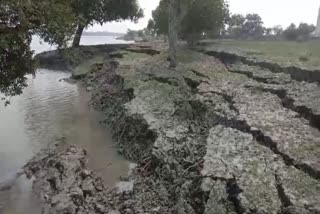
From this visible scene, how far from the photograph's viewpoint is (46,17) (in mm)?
10414

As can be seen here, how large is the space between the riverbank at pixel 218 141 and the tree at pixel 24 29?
3.90 metres

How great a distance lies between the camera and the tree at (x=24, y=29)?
9.48 m

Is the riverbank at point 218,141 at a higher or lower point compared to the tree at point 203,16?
lower

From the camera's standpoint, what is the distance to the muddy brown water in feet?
35.6

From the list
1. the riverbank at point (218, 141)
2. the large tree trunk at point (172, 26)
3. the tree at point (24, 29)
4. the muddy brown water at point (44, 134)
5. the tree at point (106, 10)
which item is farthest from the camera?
the tree at point (106, 10)

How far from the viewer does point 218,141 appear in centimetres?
1144

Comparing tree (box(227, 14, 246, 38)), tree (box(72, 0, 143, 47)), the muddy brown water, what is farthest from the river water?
tree (box(227, 14, 246, 38))

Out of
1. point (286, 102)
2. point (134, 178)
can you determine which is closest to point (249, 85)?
point (286, 102)

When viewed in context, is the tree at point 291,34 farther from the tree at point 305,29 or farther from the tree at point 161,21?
the tree at point 161,21

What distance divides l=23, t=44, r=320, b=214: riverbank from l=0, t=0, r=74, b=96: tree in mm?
3897

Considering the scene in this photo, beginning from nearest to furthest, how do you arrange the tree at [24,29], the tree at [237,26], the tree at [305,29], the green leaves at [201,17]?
1. the tree at [24,29]
2. the green leaves at [201,17]
3. the tree at [305,29]
4. the tree at [237,26]

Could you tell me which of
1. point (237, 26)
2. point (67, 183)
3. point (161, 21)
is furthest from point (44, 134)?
point (237, 26)

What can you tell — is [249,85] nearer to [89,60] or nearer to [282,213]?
[282,213]

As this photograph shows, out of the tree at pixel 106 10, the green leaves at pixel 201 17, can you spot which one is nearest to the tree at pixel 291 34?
the green leaves at pixel 201 17
